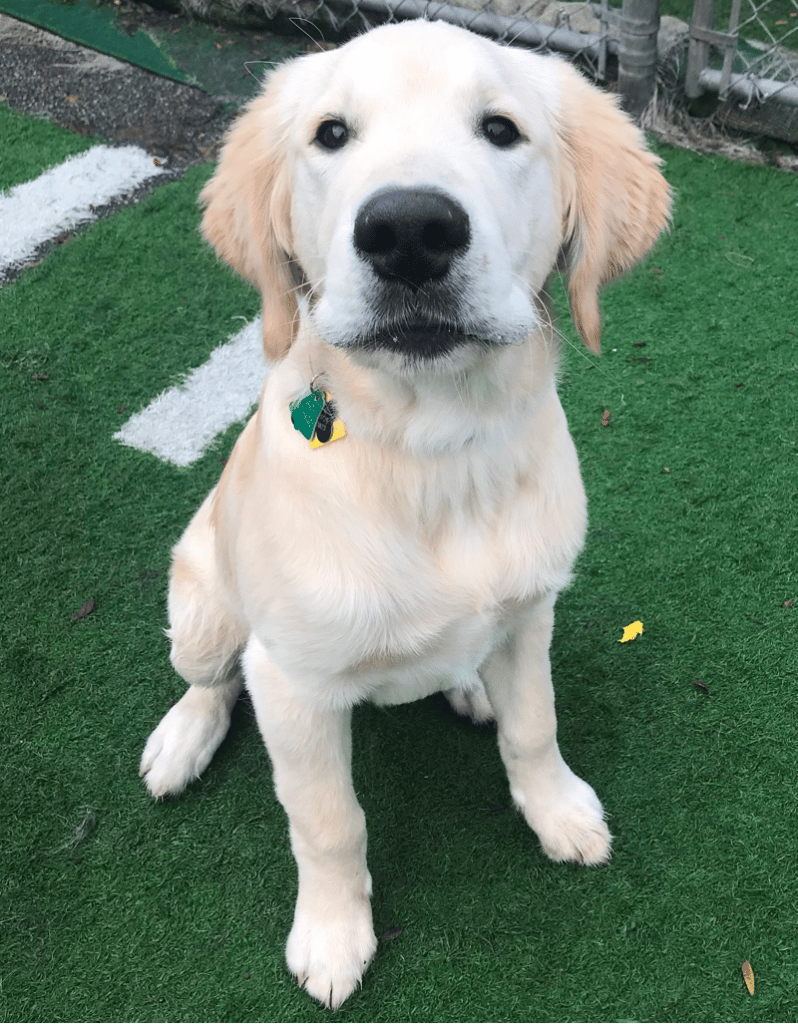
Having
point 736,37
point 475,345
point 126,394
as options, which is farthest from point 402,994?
point 736,37

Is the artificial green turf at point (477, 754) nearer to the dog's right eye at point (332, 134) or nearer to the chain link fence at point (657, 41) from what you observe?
the chain link fence at point (657, 41)

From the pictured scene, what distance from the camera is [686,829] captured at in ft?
7.25

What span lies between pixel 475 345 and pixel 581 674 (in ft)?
4.28

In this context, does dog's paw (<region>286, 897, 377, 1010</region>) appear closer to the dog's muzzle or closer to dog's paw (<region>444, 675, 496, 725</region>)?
dog's paw (<region>444, 675, 496, 725</region>)

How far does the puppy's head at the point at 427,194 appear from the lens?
55.4 inches

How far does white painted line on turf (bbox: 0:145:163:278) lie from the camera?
4.05 m

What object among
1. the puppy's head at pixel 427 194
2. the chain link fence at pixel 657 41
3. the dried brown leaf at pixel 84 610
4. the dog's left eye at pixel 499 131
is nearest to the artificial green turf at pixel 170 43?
the chain link fence at pixel 657 41

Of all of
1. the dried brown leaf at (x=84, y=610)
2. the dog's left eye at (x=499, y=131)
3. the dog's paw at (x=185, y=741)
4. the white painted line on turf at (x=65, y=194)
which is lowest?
the dried brown leaf at (x=84, y=610)

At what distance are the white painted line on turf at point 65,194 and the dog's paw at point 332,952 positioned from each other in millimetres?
3070

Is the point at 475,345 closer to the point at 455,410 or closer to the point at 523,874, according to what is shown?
the point at 455,410

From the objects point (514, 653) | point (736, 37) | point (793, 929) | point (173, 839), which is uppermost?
point (736, 37)

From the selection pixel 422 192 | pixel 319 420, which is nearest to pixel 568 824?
pixel 319 420

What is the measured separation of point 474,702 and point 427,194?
56.9 inches

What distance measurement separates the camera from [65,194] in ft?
14.0
